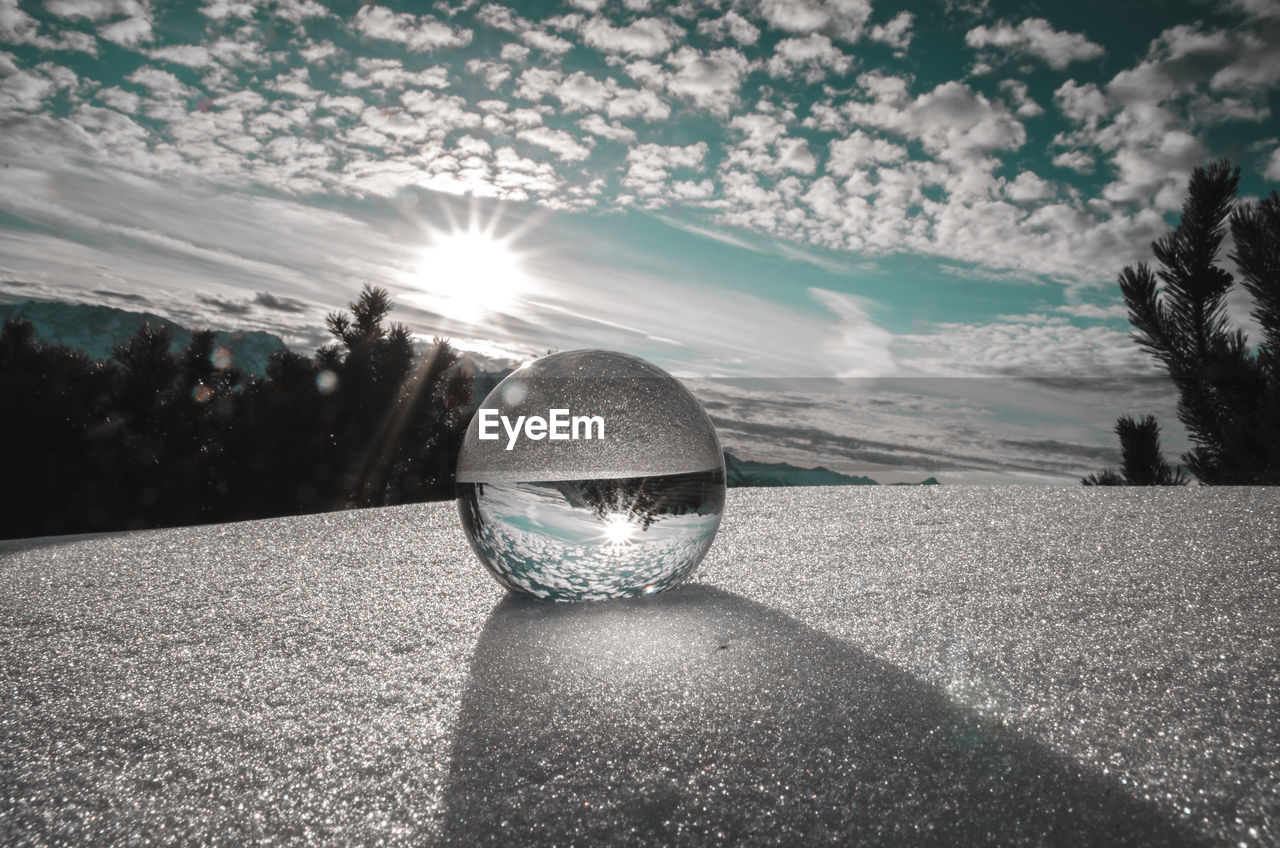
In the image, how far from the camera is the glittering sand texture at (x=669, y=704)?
5.11 ft

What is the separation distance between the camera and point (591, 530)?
284 centimetres

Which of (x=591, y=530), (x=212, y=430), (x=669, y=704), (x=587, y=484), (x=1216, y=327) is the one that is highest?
(x=1216, y=327)

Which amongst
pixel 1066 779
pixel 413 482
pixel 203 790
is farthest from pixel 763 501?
pixel 413 482

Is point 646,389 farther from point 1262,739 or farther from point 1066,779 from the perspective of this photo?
point 1262,739

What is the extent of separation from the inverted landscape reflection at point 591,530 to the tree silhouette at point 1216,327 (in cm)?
699

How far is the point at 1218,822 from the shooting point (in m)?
1.51

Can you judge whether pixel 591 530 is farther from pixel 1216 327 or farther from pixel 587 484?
pixel 1216 327

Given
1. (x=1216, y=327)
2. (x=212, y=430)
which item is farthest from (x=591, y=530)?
(x=212, y=430)

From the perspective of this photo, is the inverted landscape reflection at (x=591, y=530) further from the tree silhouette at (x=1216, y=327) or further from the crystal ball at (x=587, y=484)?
the tree silhouette at (x=1216, y=327)

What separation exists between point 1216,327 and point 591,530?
799 cm

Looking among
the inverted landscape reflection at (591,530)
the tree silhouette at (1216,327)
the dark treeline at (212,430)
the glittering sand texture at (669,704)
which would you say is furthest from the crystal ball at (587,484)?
the dark treeline at (212,430)

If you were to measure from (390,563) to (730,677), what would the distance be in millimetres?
2382

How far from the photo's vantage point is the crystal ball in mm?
2842

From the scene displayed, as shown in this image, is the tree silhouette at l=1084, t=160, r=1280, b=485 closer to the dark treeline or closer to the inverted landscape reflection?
the inverted landscape reflection
